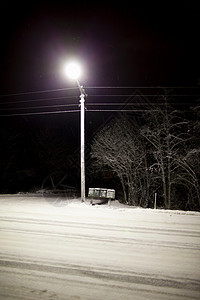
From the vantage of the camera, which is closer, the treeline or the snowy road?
the snowy road

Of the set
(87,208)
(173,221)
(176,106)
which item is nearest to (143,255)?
(173,221)

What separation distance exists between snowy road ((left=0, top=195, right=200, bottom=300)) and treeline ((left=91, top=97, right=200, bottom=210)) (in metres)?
9.65

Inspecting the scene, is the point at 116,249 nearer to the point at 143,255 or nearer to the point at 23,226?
the point at 143,255

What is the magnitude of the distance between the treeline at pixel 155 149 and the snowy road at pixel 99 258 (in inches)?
380

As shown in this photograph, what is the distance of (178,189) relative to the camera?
24.8m

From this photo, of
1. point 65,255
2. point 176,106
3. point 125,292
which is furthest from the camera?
point 176,106

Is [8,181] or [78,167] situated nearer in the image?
[8,181]

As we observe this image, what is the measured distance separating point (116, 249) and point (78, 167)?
3106 cm

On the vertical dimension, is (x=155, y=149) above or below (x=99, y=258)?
above

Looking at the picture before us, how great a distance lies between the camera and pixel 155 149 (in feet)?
71.1

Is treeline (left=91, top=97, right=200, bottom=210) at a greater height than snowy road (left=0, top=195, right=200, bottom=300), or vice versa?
treeline (left=91, top=97, right=200, bottom=210)

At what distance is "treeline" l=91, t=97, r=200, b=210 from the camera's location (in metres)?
19.8

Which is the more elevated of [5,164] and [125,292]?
[5,164]

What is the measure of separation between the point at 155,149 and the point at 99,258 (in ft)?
53.2
